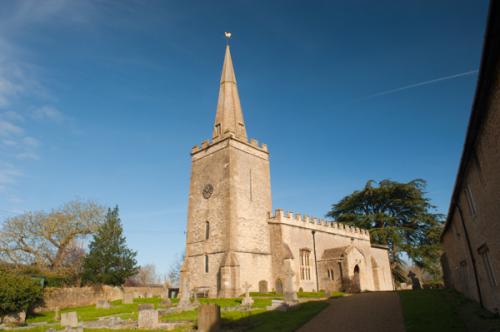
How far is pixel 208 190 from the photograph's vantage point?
28.4 metres

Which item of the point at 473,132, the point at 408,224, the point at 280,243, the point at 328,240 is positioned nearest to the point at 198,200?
the point at 280,243

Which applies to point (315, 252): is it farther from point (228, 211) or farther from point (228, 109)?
point (228, 109)

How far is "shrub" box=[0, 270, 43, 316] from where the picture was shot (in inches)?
687

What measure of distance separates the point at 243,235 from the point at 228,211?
7.38 ft

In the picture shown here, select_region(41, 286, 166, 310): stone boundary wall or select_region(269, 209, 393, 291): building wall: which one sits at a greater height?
select_region(269, 209, 393, 291): building wall

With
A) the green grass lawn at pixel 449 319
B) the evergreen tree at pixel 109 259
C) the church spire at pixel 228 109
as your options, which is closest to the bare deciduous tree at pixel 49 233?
the evergreen tree at pixel 109 259

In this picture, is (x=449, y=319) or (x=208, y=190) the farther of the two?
(x=208, y=190)

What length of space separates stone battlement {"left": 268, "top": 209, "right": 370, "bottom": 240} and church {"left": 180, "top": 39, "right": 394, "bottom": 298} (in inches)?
3.6

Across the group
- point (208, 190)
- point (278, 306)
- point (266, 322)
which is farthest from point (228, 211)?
point (266, 322)

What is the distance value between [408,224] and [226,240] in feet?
83.0

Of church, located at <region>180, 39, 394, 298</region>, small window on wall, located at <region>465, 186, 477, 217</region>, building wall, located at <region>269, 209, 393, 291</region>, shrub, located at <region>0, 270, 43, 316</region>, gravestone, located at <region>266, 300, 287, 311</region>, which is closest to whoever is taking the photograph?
small window on wall, located at <region>465, 186, 477, 217</region>

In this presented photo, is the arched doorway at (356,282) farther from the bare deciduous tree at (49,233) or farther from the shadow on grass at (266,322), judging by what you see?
the bare deciduous tree at (49,233)

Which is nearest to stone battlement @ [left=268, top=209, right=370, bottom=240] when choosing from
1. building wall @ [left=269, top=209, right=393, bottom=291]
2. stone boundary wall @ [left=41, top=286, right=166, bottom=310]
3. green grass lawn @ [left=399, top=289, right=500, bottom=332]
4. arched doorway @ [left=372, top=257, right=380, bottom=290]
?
building wall @ [left=269, top=209, right=393, bottom=291]

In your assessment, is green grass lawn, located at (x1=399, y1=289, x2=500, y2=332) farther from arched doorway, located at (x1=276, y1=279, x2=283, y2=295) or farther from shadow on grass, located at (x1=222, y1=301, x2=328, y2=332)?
arched doorway, located at (x1=276, y1=279, x2=283, y2=295)
